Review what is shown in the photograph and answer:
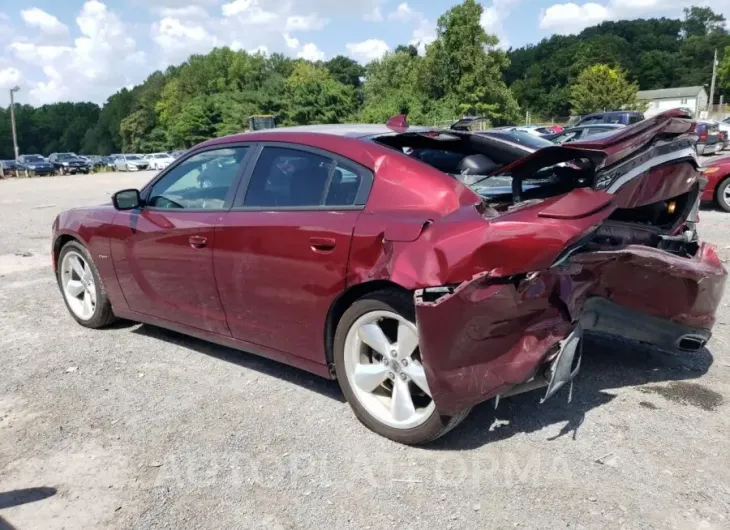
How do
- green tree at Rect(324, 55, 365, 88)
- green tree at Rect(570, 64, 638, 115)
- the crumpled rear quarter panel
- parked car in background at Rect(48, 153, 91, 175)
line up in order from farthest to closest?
green tree at Rect(324, 55, 365, 88) < green tree at Rect(570, 64, 638, 115) < parked car in background at Rect(48, 153, 91, 175) < the crumpled rear quarter panel

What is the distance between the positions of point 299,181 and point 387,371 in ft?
4.01

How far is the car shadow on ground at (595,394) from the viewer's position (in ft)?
11.1

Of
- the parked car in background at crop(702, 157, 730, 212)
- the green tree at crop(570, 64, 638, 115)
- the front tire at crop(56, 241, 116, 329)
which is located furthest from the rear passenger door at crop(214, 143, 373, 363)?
the green tree at crop(570, 64, 638, 115)

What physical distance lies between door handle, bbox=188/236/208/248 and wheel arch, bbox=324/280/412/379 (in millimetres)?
1067

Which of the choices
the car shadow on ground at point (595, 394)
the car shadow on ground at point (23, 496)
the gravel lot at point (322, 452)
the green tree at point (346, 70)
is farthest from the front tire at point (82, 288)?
the green tree at point (346, 70)

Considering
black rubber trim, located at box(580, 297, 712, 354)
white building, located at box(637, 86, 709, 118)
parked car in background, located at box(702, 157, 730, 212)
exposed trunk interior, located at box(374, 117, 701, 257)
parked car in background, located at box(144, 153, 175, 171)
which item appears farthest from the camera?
white building, located at box(637, 86, 709, 118)

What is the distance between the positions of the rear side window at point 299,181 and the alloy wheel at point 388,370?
0.69 metres

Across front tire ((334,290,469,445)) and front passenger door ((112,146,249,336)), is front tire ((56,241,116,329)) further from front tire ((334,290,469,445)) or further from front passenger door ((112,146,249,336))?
front tire ((334,290,469,445))

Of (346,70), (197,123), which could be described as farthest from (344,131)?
(346,70)

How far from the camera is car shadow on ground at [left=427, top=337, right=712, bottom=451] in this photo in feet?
11.1

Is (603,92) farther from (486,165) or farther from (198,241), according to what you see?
(198,241)

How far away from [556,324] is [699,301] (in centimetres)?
117

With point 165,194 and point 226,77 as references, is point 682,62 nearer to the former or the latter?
point 226,77

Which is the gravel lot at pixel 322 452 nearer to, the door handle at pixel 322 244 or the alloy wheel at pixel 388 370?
the alloy wheel at pixel 388 370
